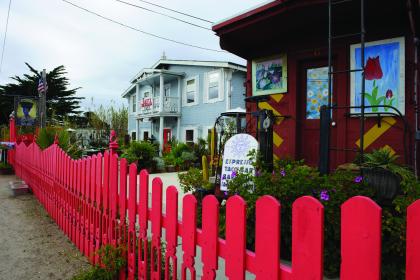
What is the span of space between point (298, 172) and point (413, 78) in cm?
262

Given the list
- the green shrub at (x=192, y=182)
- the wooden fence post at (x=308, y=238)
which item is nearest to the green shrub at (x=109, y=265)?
the wooden fence post at (x=308, y=238)

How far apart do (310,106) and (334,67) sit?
2.60 feet

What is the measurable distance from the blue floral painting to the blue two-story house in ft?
34.2

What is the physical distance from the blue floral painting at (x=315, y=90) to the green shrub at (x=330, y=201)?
89.2 inches

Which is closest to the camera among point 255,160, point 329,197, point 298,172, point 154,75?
point 329,197

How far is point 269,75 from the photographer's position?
629cm

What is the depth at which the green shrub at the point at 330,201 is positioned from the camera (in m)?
2.78

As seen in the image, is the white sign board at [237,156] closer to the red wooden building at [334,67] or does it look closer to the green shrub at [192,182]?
the green shrub at [192,182]

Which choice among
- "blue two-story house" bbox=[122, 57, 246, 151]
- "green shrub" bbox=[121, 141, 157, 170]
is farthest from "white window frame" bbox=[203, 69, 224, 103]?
"green shrub" bbox=[121, 141, 157, 170]

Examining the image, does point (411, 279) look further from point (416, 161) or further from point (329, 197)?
point (416, 161)

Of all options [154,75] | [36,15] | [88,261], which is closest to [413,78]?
[88,261]

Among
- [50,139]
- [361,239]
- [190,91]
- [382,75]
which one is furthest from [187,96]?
[361,239]

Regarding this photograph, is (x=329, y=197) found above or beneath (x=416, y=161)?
beneath

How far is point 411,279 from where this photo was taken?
1.14 metres
